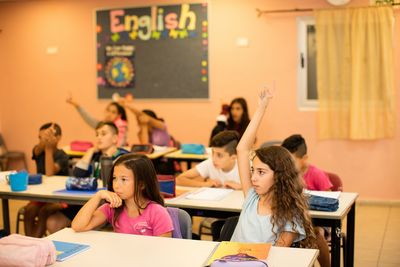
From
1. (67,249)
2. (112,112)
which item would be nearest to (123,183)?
(67,249)

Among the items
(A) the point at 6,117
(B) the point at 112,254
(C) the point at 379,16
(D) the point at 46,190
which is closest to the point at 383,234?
(C) the point at 379,16

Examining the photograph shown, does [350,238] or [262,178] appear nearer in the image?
[262,178]

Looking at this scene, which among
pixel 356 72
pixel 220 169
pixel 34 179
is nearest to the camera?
pixel 220 169

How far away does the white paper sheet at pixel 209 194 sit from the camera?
3.69m

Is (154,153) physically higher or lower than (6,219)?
higher

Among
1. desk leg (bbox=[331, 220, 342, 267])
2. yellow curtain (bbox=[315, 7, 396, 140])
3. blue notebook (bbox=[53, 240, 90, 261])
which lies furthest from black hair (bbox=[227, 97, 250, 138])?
blue notebook (bbox=[53, 240, 90, 261])

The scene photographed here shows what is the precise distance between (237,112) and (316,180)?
8.70 feet

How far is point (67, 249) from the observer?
247 cm

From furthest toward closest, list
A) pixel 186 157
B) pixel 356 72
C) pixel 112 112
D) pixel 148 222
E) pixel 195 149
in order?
pixel 112 112 → pixel 356 72 → pixel 195 149 → pixel 186 157 → pixel 148 222

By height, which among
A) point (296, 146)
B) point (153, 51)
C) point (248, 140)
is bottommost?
point (296, 146)

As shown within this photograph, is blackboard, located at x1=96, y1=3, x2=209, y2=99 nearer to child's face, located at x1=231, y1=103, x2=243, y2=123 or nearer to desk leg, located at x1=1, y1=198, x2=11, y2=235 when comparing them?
child's face, located at x1=231, y1=103, x2=243, y2=123

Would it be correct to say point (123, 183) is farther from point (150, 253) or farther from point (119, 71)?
point (119, 71)

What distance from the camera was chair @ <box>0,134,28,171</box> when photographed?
8.03 meters

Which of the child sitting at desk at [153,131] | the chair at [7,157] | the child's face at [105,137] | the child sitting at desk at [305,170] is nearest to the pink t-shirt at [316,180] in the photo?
the child sitting at desk at [305,170]
